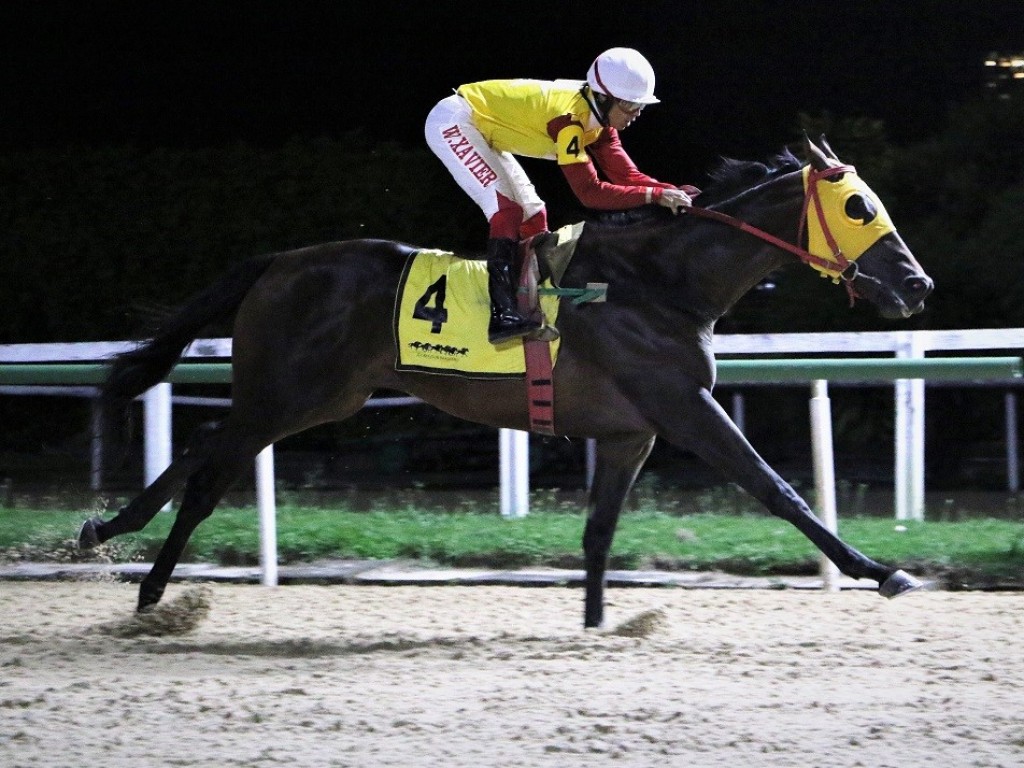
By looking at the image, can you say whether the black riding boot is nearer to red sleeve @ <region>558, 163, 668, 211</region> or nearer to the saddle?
the saddle

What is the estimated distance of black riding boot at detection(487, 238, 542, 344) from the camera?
4.98 metres

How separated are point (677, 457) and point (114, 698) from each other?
712cm

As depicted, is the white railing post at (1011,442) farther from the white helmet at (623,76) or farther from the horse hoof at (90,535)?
the horse hoof at (90,535)

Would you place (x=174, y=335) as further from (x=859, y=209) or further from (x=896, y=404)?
(x=896, y=404)

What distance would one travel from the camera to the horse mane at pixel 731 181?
17.0 feet

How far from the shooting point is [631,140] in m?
11.3

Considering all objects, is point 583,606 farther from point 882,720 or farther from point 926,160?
point 926,160

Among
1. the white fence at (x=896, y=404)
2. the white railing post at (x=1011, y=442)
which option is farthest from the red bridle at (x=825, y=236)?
the white railing post at (x=1011, y=442)

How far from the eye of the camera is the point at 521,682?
4.14m

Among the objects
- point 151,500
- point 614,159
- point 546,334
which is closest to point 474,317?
point 546,334

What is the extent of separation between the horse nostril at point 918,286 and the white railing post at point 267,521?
9.42 ft

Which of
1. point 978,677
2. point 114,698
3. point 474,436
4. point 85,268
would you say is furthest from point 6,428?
point 978,677

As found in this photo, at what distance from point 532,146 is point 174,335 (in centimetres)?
166

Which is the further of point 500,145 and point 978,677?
point 500,145
